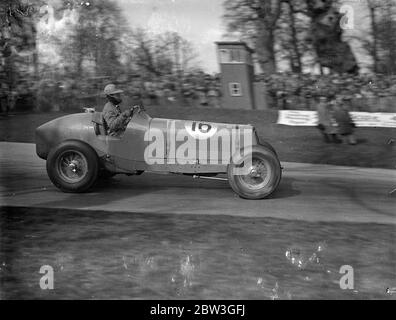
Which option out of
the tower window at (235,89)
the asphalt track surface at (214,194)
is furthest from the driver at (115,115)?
the tower window at (235,89)

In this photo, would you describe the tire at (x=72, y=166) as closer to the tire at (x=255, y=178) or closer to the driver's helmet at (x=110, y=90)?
the driver's helmet at (x=110, y=90)

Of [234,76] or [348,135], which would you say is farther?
[348,135]

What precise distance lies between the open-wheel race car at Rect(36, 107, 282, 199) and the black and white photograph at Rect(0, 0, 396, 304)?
0.01 metres

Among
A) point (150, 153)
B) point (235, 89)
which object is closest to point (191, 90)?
point (235, 89)

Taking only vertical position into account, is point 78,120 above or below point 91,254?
above

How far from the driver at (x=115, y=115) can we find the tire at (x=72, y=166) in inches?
12.2

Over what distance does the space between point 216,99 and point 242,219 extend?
1012 millimetres

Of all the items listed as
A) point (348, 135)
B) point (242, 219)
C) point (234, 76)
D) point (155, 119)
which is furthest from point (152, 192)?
point (348, 135)

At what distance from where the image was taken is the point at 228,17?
407 centimetres

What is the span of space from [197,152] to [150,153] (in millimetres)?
494

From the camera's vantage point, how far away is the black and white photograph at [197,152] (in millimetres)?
3479

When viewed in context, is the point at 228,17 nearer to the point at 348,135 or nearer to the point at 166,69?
the point at 166,69

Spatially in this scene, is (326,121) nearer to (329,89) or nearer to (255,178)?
(329,89)

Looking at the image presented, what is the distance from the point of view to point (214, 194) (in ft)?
17.1
